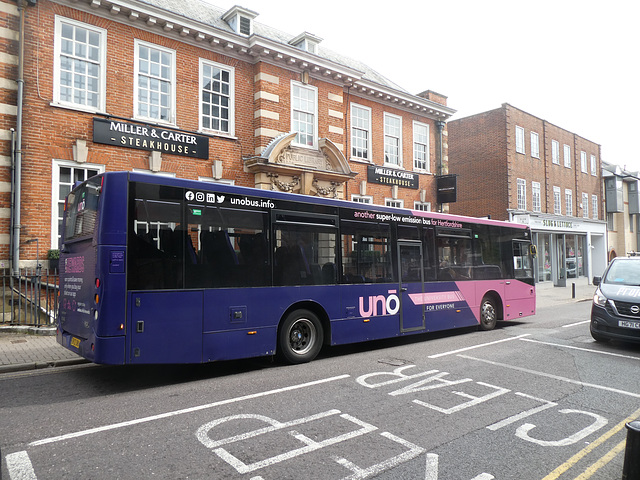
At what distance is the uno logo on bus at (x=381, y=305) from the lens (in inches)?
330

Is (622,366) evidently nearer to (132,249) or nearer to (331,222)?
(331,222)

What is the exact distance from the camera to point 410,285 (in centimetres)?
923

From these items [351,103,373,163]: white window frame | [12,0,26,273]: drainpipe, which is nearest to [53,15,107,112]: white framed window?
[12,0,26,273]: drainpipe

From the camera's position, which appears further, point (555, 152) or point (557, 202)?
point (555, 152)

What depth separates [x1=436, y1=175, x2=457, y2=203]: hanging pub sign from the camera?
20.0 meters

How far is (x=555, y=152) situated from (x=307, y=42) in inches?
859

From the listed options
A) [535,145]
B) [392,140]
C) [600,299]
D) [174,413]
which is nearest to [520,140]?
[535,145]

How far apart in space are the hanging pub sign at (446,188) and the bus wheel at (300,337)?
14122mm

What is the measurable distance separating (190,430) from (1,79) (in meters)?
10.6

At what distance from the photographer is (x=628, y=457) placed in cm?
303

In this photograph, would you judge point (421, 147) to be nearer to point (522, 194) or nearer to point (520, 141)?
point (522, 194)

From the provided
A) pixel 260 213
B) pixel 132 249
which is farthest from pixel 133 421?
pixel 260 213

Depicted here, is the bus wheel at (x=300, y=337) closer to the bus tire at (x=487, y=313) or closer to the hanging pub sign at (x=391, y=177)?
the bus tire at (x=487, y=313)

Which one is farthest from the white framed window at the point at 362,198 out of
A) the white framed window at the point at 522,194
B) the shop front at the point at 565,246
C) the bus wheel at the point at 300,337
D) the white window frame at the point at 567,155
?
the white window frame at the point at 567,155
